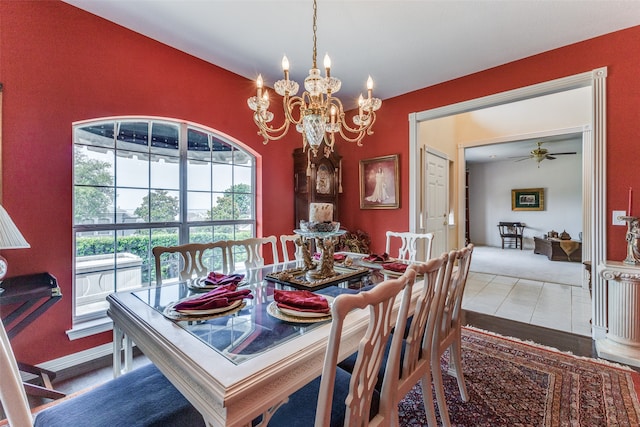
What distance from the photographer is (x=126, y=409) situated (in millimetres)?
980

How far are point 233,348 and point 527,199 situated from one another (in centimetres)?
976

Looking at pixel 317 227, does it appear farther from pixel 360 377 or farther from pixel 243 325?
pixel 360 377

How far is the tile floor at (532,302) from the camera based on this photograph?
2.87 meters

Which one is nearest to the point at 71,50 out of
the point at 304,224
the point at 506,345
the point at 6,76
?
the point at 6,76

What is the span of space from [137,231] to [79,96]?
1139 millimetres

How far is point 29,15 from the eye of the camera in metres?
1.91

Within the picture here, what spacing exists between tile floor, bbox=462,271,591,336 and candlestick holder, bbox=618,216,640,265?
81cm

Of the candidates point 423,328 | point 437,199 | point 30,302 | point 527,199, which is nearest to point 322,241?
point 423,328

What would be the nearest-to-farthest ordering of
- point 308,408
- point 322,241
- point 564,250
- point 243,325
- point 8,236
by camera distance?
point 308,408 → point 243,325 → point 8,236 → point 322,241 → point 564,250

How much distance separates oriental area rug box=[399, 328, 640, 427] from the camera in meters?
1.57

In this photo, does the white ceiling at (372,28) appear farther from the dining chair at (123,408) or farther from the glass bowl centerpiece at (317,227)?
the dining chair at (123,408)

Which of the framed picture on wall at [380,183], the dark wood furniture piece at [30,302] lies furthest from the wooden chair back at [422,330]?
the framed picture on wall at [380,183]

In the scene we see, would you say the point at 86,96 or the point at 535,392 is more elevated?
the point at 86,96

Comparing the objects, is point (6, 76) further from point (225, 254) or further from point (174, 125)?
point (225, 254)
